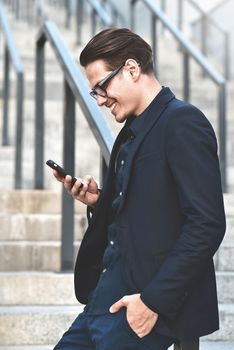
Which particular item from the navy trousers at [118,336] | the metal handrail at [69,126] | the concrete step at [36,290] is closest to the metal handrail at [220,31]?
the metal handrail at [69,126]

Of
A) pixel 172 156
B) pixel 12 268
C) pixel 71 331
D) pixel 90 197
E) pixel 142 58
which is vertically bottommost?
pixel 12 268

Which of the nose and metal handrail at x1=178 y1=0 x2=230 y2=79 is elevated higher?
metal handrail at x1=178 y1=0 x2=230 y2=79

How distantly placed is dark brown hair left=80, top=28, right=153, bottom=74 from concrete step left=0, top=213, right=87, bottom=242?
8.18 ft

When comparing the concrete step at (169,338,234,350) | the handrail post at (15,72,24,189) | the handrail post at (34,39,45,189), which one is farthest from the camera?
the handrail post at (15,72,24,189)

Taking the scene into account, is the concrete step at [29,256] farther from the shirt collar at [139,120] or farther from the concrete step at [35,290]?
the shirt collar at [139,120]

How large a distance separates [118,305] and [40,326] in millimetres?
1611

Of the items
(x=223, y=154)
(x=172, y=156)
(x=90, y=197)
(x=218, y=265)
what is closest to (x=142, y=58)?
(x=172, y=156)

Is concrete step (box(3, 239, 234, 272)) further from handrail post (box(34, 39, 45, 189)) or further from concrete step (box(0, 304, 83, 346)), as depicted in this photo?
handrail post (box(34, 39, 45, 189))

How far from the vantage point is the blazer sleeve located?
5.72 feet

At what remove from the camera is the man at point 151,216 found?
5.76ft

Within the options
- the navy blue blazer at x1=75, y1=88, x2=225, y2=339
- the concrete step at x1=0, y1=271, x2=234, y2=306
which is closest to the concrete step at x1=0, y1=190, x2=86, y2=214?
the concrete step at x1=0, y1=271, x2=234, y2=306

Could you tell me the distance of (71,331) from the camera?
6.58 feet

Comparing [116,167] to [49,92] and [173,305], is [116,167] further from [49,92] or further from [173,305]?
[49,92]

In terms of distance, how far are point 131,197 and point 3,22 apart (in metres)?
4.70
